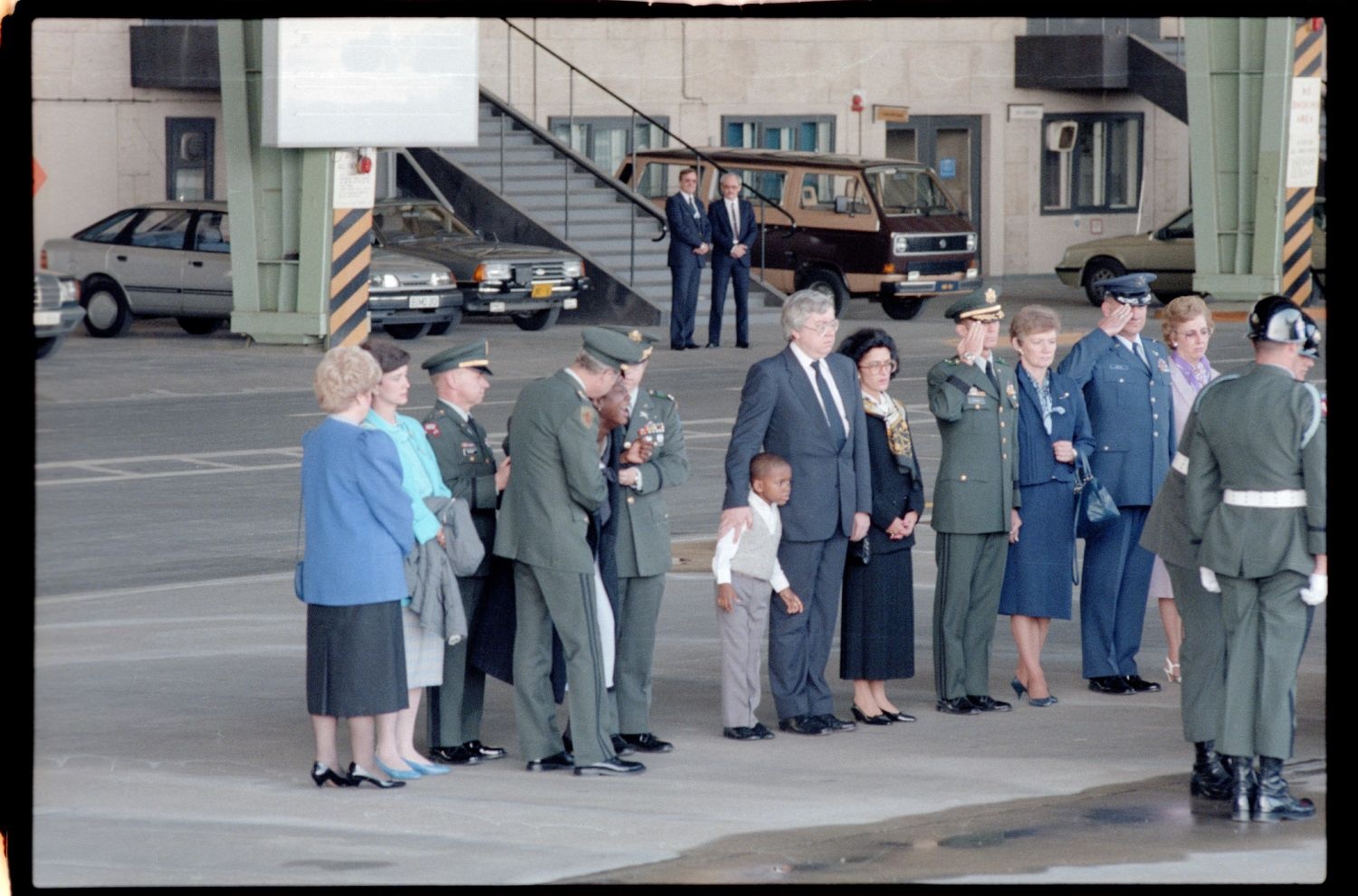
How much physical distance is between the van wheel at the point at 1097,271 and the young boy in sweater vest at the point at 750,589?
22489 mm

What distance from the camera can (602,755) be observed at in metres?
8.25

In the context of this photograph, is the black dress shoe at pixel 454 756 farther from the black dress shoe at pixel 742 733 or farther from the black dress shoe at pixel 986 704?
the black dress shoe at pixel 986 704

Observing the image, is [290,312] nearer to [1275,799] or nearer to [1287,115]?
[1287,115]

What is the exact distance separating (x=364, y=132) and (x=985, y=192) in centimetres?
2770

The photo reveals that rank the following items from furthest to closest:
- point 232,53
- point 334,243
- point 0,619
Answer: point 334,243
point 232,53
point 0,619

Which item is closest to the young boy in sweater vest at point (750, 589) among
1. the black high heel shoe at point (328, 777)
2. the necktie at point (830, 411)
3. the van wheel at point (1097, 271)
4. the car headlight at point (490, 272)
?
the necktie at point (830, 411)

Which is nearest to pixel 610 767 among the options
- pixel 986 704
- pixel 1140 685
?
pixel 986 704

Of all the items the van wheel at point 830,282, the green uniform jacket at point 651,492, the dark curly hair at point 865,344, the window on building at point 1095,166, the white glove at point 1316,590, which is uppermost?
the window on building at point 1095,166

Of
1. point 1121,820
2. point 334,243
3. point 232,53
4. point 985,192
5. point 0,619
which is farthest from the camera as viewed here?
point 985,192

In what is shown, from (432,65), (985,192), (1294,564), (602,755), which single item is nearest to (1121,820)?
(1294,564)

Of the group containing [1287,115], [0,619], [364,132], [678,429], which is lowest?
[0,619]

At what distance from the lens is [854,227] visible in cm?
2789

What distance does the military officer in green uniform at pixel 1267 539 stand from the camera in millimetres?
7641

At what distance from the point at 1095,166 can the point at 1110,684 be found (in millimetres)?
29457
